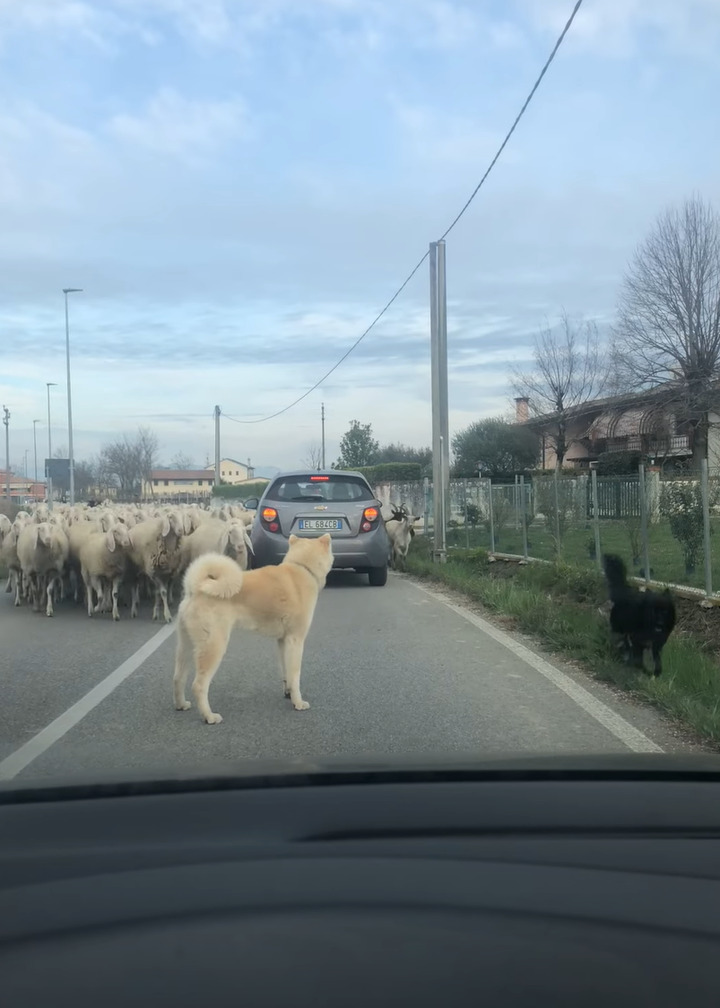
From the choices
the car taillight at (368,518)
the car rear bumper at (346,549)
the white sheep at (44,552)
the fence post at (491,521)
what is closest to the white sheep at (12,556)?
the white sheep at (44,552)

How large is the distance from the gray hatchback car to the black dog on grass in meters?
5.41

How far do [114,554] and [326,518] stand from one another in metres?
3.48

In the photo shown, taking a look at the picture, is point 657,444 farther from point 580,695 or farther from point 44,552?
point 580,695

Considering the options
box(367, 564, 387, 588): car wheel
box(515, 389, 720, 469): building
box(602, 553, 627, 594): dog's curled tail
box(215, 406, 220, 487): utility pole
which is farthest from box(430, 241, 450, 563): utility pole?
box(215, 406, 220, 487): utility pole

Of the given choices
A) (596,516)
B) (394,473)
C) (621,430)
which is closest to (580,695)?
(596,516)

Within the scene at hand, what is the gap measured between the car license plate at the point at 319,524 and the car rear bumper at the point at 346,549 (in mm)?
210

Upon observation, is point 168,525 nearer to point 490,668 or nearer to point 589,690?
point 490,668

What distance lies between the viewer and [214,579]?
6125 millimetres

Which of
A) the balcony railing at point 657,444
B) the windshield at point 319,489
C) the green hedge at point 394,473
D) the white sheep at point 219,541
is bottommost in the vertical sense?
the white sheep at point 219,541

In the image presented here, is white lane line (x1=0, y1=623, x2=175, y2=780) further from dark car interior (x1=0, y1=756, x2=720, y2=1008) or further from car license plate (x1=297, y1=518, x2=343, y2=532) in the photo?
car license plate (x1=297, y1=518, x2=343, y2=532)

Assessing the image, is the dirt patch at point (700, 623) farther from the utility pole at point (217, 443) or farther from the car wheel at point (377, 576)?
the utility pole at point (217, 443)

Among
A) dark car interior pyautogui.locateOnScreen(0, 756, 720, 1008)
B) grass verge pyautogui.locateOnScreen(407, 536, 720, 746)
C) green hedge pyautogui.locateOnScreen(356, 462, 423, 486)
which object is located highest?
green hedge pyautogui.locateOnScreen(356, 462, 423, 486)

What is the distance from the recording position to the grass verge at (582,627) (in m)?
6.59

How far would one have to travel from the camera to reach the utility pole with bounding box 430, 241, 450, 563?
18.4m
